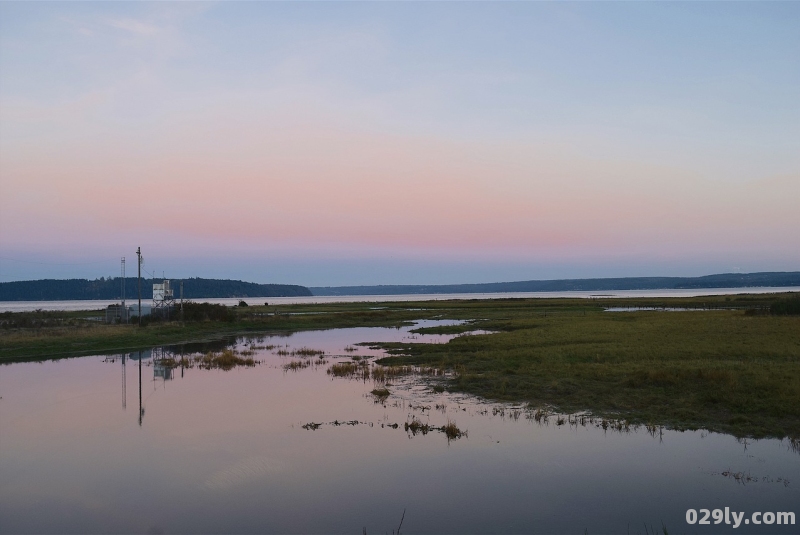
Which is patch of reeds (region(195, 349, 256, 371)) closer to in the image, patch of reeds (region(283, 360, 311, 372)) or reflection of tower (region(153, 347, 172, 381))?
reflection of tower (region(153, 347, 172, 381))

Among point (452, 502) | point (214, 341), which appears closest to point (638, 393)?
point (452, 502)

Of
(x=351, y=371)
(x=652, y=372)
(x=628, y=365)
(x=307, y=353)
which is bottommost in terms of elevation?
(x=307, y=353)

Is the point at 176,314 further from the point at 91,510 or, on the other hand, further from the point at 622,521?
the point at 622,521

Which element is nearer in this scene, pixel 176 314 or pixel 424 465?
pixel 424 465

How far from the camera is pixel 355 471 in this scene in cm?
1227

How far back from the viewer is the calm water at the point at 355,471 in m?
9.77

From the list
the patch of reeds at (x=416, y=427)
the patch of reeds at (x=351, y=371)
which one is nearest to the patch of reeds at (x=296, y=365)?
the patch of reeds at (x=351, y=371)

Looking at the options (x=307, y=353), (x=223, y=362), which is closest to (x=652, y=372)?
(x=307, y=353)

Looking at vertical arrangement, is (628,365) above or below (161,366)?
above

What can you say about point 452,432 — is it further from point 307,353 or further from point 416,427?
point 307,353

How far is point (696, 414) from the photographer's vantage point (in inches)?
630

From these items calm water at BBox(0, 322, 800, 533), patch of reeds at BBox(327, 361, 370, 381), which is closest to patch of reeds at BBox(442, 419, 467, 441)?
calm water at BBox(0, 322, 800, 533)

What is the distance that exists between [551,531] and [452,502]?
6.47 feet

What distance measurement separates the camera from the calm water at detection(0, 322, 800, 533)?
977cm
